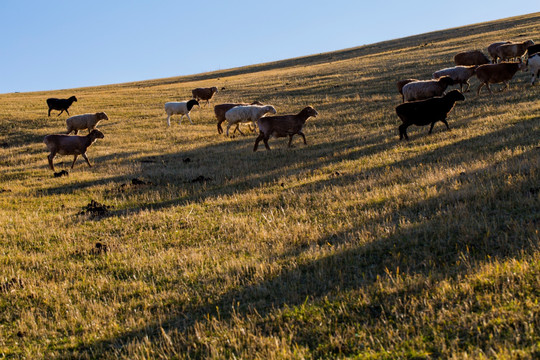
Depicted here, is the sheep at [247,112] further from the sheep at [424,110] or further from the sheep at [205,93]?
the sheep at [205,93]

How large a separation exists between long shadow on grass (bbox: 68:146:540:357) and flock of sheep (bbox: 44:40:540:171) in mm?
8655

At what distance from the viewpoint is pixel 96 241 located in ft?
26.8

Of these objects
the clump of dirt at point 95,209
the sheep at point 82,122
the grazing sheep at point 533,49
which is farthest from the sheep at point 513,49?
the clump of dirt at point 95,209

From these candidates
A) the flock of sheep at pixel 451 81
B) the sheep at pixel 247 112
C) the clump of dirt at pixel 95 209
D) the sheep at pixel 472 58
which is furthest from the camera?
the sheep at pixel 472 58

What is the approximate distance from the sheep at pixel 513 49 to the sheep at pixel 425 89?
A: 1175 cm

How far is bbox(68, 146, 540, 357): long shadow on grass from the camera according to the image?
4.67 metres

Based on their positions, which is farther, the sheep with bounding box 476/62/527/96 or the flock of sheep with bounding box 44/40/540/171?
the sheep with bounding box 476/62/527/96

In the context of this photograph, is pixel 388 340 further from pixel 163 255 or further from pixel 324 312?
pixel 163 255

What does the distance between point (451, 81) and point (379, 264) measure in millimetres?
16365

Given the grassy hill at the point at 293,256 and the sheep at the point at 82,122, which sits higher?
the sheep at the point at 82,122

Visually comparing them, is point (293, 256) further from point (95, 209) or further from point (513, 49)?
→ point (513, 49)

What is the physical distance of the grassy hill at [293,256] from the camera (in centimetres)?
410

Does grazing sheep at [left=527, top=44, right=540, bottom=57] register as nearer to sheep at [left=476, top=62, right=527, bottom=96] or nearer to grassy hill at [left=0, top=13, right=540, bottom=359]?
sheep at [left=476, top=62, right=527, bottom=96]

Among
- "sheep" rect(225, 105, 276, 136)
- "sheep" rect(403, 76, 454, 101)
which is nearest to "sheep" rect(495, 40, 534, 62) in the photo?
"sheep" rect(403, 76, 454, 101)
